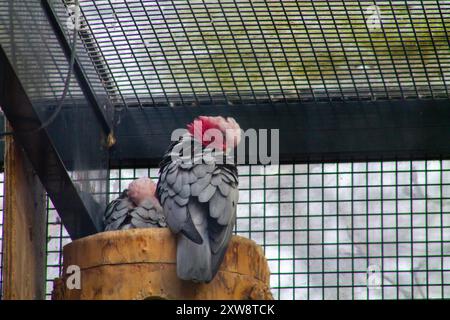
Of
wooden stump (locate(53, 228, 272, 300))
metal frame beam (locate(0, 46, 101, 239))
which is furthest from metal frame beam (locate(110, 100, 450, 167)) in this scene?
wooden stump (locate(53, 228, 272, 300))

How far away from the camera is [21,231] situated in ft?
34.6

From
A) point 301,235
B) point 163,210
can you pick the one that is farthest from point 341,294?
point 163,210

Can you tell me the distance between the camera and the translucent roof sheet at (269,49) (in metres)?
10.7

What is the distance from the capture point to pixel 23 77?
10133mm

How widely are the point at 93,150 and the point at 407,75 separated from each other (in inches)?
64.6

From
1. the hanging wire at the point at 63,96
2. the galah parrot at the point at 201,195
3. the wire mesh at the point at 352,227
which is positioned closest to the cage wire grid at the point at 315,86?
the wire mesh at the point at 352,227

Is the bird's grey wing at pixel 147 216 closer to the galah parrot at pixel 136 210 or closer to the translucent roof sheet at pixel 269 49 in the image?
the galah parrot at pixel 136 210

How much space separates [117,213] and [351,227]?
1.17m

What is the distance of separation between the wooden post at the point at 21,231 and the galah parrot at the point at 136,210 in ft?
1.25

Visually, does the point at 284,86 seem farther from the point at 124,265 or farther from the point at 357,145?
the point at 124,265

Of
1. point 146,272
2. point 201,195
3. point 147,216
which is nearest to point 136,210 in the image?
point 147,216

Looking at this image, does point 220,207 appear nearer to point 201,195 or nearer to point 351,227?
point 201,195
